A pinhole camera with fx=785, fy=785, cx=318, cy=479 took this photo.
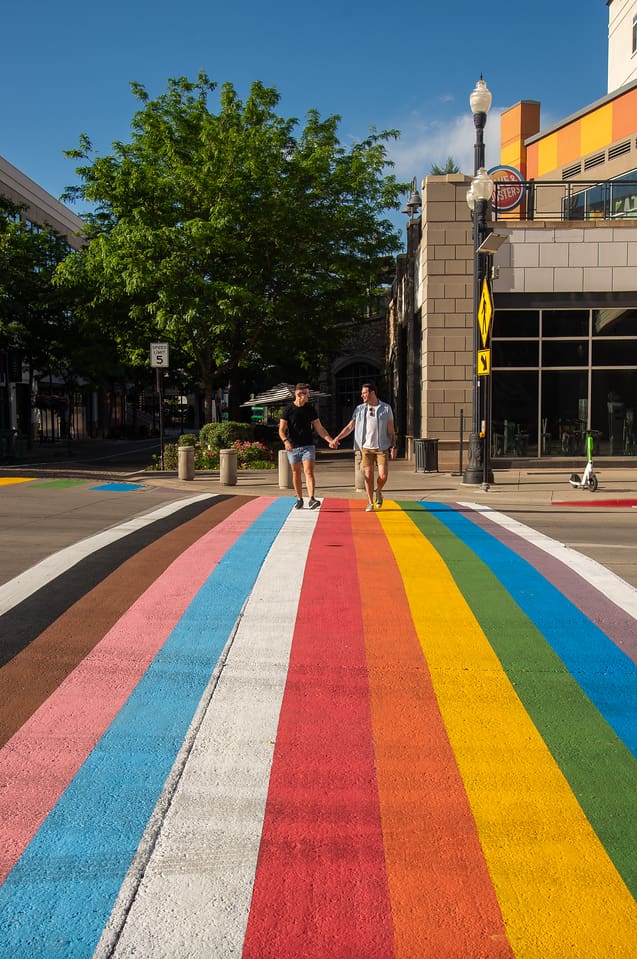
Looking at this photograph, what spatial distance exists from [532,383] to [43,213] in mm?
40309

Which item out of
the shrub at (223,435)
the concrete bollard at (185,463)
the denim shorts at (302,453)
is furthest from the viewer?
the shrub at (223,435)

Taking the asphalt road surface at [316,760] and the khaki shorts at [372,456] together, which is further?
the khaki shorts at [372,456]

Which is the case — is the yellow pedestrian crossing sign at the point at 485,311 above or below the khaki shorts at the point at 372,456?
above

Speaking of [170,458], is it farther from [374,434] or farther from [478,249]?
[374,434]

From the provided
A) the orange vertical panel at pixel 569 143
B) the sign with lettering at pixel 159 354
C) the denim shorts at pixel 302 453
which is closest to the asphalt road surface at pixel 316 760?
the denim shorts at pixel 302 453

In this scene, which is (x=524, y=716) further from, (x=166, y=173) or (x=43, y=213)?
(x=43, y=213)

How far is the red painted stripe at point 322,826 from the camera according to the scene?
2.58m

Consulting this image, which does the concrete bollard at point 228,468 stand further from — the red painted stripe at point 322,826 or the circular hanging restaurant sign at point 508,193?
the red painted stripe at point 322,826

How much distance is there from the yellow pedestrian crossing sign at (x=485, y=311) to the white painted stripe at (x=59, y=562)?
7839mm

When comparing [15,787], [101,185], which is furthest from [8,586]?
[101,185]

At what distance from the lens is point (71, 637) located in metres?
5.50

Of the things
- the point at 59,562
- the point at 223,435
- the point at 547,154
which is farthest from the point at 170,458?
the point at 547,154

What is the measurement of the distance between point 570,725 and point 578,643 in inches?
53.3

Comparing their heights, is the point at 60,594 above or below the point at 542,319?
below
